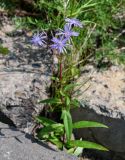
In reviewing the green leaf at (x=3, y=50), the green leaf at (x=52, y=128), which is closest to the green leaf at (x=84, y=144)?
the green leaf at (x=52, y=128)

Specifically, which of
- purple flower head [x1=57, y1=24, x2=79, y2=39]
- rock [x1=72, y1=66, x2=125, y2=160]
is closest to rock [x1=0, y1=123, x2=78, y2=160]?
rock [x1=72, y1=66, x2=125, y2=160]

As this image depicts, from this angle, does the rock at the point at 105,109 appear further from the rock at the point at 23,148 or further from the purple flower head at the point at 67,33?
the purple flower head at the point at 67,33

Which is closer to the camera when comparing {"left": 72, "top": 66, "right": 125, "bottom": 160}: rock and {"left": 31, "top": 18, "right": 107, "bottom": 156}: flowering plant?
{"left": 31, "top": 18, "right": 107, "bottom": 156}: flowering plant

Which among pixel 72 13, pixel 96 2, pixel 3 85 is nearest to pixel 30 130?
pixel 3 85

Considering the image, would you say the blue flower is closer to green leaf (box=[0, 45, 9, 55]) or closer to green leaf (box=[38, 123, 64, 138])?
green leaf (box=[38, 123, 64, 138])

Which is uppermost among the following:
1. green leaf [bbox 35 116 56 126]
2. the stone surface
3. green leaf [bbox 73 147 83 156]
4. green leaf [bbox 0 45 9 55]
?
green leaf [bbox 0 45 9 55]

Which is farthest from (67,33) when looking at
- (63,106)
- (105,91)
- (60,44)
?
(105,91)

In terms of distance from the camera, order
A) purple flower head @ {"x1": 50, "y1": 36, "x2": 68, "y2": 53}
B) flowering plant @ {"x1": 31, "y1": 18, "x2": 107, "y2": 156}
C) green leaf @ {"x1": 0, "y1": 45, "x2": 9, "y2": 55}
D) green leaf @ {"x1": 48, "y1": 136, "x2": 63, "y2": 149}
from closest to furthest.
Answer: purple flower head @ {"x1": 50, "y1": 36, "x2": 68, "y2": 53} → flowering plant @ {"x1": 31, "y1": 18, "x2": 107, "y2": 156} → green leaf @ {"x1": 48, "y1": 136, "x2": 63, "y2": 149} → green leaf @ {"x1": 0, "y1": 45, "x2": 9, "y2": 55}
